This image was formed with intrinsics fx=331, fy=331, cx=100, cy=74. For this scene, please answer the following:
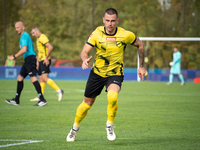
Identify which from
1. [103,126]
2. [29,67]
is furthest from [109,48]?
[29,67]

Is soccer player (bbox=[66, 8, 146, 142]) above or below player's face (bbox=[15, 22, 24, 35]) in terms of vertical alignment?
below

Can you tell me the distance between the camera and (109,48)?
549 cm

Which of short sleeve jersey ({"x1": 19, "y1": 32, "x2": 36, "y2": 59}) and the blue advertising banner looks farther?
the blue advertising banner

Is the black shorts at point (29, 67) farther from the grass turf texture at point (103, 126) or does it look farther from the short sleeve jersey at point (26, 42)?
the grass turf texture at point (103, 126)

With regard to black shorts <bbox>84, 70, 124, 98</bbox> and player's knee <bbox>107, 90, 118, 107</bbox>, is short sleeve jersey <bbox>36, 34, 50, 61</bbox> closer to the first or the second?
black shorts <bbox>84, 70, 124, 98</bbox>

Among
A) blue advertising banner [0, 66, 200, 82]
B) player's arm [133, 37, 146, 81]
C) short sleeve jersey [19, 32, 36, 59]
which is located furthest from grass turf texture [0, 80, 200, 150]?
blue advertising banner [0, 66, 200, 82]

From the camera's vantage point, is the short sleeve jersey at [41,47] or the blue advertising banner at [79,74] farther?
the blue advertising banner at [79,74]

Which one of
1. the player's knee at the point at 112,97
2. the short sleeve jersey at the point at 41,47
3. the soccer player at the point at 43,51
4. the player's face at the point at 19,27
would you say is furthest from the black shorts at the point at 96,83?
the short sleeve jersey at the point at 41,47

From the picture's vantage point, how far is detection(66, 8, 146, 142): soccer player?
539cm

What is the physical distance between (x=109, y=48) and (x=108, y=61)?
229 mm

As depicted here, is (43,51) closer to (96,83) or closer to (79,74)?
(96,83)

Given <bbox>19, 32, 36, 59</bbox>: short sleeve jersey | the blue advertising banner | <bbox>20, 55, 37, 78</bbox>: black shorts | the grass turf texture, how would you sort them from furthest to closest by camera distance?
the blue advertising banner → <bbox>20, 55, 37, 78</bbox>: black shorts → <bbox>19, 32, 36, 59</bbox>: short sleeve jersey → the grass turf texture

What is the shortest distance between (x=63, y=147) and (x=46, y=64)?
591 centimetres

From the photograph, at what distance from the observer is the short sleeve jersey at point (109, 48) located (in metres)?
5.45
